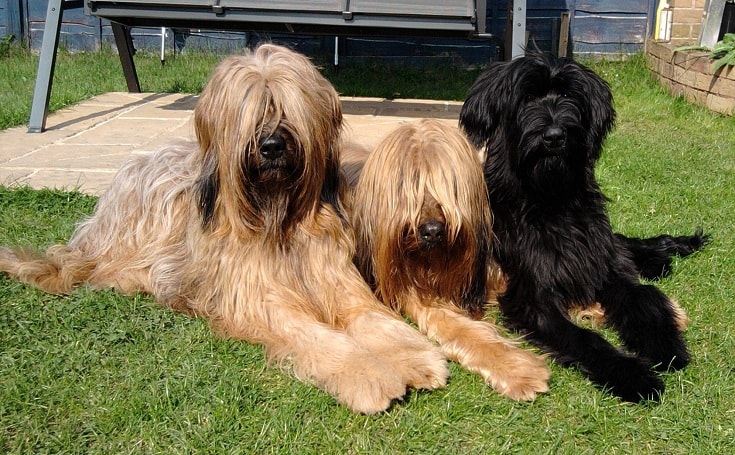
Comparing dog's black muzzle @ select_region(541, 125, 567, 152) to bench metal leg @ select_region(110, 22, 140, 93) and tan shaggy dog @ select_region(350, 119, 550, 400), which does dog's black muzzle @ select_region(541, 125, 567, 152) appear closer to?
tan shaggy dog @ select_region(350, 119, 550, 400)

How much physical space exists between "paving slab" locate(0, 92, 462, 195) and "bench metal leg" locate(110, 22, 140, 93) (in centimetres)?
15

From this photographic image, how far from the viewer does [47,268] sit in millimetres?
3988

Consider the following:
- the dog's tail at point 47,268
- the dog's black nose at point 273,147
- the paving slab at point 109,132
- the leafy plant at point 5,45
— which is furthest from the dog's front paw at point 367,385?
the leafy plant at point 5,45

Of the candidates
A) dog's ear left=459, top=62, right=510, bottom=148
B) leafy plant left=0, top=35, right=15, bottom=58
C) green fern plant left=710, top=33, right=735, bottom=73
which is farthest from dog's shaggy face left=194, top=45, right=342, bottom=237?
leafy plant left=0, top=35, right=15, bottom=58

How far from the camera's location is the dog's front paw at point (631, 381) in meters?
2.95

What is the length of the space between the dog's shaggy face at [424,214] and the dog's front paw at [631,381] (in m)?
0.78

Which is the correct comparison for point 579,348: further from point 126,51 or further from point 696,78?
point 126,51

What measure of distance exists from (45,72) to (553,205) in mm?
5311

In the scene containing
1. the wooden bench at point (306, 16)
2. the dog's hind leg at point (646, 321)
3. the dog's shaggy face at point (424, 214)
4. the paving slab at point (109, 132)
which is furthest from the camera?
the wooden bench at point (306, 16)

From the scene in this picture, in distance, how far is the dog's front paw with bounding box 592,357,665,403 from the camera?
2947mm

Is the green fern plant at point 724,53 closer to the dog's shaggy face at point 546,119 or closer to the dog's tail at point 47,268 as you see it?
the dog's shaggy face at point 546,119

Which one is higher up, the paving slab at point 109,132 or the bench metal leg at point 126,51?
the bench metal leg at point 126,51

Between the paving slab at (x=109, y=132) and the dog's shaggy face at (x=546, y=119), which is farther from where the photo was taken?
the paving slab at (x=109, y=132)

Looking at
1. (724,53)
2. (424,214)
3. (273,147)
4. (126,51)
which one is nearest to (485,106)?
(424,214)
